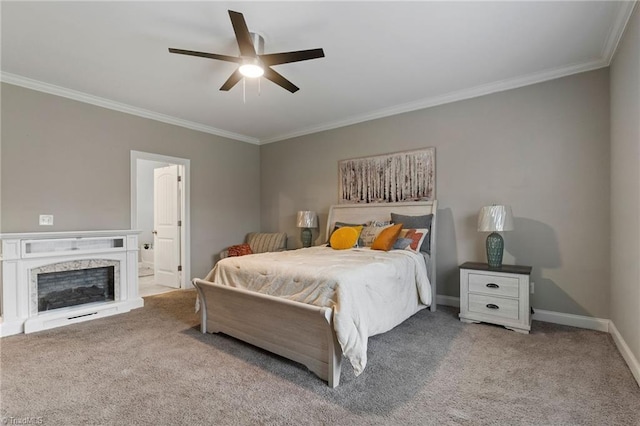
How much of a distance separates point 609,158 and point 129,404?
439cm

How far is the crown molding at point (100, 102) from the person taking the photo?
3.33 m

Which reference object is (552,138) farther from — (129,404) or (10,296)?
(10,296)

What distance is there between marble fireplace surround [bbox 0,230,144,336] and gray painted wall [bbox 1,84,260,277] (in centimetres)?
30

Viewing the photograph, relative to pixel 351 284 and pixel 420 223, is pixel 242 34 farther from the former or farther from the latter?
pixel 420 223

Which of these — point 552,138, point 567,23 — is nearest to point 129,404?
point 567,23

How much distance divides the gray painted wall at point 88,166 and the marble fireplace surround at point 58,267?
30 cm

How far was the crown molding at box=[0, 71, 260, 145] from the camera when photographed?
3328mm

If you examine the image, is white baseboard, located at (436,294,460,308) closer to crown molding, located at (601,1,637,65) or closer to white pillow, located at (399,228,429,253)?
white pillow, located at (399,228,429,253)

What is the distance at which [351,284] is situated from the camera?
88.7 inches

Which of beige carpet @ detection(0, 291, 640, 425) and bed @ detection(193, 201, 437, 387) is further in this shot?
bed @ detection(193, 201, 437, 387)

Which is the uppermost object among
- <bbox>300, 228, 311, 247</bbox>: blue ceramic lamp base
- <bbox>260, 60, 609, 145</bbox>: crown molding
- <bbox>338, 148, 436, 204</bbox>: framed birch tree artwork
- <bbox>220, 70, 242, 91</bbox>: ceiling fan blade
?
<bbox>260, 60, 609, 145</bbox>: crown molding

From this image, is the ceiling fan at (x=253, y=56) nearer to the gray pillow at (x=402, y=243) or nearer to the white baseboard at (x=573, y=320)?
the gray pillow at (x=402, y=243)

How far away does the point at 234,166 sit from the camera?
18.5 ft

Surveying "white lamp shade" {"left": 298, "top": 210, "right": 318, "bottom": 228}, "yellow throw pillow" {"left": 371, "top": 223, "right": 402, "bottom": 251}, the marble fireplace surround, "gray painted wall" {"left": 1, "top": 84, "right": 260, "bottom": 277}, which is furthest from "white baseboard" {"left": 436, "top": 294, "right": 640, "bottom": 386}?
the marble fireplace surround
